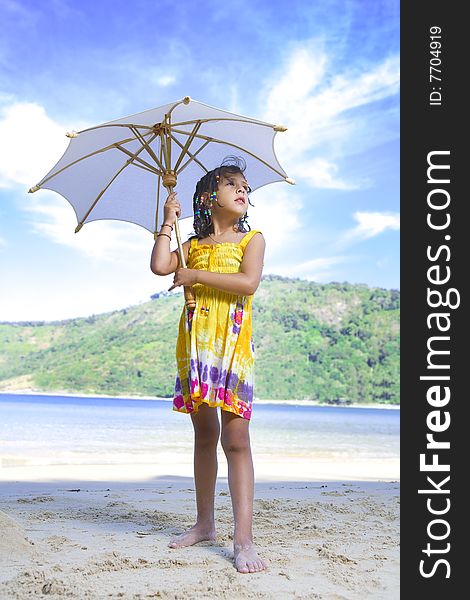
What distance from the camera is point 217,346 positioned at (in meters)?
3.04

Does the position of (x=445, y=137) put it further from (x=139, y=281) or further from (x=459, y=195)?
(x=139, y=281)

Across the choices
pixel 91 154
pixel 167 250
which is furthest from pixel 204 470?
pixel 91 154

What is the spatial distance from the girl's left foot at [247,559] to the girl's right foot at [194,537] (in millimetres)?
319

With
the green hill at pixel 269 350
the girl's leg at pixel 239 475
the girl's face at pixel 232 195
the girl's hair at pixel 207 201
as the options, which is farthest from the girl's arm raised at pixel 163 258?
the green hill at pixel 269 350

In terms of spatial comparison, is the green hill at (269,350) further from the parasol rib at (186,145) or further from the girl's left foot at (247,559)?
the girl's left foot at (247,559)

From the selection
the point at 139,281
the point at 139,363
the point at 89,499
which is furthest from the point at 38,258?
the point at 89,499

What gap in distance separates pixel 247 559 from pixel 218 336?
93 centimetres

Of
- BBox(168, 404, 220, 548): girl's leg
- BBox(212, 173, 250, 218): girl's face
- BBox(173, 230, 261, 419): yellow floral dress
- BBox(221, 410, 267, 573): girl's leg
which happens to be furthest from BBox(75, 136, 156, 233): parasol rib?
BBox(221, 410, 267, 573): girl's leg

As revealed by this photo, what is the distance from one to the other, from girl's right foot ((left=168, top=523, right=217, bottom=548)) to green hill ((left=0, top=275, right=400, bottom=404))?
4181 centimetres

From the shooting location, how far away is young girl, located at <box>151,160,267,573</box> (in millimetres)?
2947

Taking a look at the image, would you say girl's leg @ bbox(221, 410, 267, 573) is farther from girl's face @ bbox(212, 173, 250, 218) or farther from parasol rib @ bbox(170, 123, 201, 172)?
parasol rib @ bbox(170, 123, 201, 172)

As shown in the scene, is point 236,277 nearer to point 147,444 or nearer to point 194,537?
point 194,537

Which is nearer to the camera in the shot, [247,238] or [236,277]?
[236,277]

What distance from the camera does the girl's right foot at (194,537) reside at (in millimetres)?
3089
